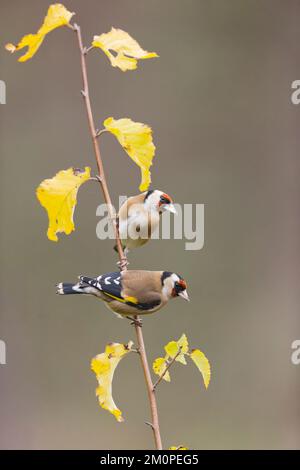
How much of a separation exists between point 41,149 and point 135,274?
2.38m

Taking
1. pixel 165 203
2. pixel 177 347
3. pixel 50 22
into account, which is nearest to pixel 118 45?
pixel 50 22

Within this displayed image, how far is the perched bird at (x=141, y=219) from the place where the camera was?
4.28ft

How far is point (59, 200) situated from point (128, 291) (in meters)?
0.43

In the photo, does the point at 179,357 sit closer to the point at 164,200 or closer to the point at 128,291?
the point at 128,291

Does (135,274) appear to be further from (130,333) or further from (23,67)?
(23,67)

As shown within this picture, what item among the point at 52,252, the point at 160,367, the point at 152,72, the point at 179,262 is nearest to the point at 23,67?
the point at 152,72

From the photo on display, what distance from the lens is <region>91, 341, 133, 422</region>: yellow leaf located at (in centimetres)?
78

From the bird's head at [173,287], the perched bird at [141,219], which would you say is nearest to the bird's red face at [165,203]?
the perched bird at [141,219]

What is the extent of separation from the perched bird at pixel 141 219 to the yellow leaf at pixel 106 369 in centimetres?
45

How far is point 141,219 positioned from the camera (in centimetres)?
134

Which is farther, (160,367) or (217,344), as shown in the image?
(217,344)

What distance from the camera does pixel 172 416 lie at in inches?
130

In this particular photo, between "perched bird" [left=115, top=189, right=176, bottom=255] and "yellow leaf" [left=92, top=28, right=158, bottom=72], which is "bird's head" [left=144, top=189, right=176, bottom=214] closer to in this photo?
"perched bird" [left=115, top=189, right=176, bottom=255]

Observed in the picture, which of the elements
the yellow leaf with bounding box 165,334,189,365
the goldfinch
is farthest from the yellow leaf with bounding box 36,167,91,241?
the goldfinch
